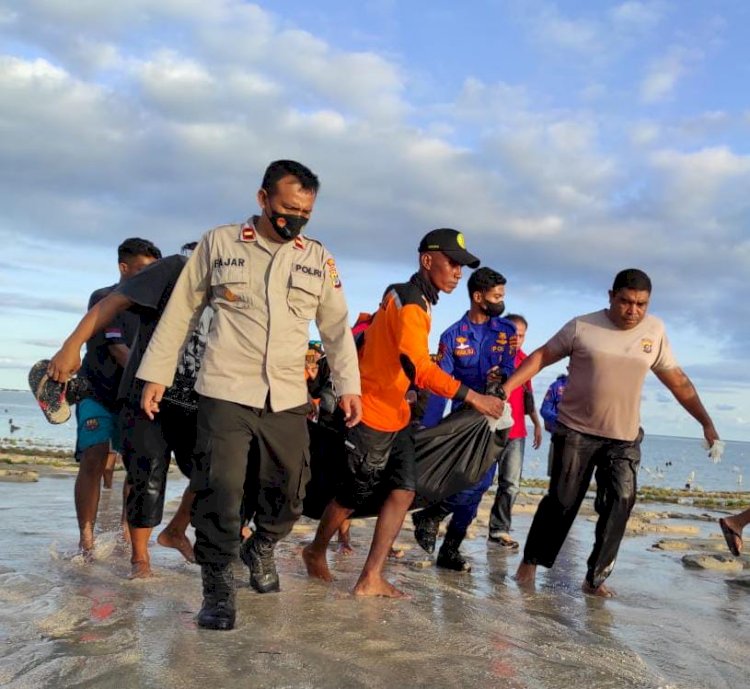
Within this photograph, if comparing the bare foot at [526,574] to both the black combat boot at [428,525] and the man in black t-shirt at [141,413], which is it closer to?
the black combat boot at [428,525]

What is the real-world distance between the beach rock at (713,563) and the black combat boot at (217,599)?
181 inches

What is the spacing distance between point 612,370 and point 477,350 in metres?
1.20

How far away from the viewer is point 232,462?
3.97 m

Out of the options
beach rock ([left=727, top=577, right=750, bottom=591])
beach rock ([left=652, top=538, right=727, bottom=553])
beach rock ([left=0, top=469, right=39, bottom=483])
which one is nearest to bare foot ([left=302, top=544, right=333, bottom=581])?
beach rock ([left=727, top=577, right=750, bottom=591])

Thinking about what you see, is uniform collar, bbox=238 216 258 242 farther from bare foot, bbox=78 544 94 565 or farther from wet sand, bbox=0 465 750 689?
bare foot, bbox=78 544 94 565

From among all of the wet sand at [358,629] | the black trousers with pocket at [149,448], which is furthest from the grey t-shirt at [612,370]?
the black trousers with pocket at [149,448]

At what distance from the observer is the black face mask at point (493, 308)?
6.69 metres

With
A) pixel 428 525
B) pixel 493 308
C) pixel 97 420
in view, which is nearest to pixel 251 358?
pixel 97 420

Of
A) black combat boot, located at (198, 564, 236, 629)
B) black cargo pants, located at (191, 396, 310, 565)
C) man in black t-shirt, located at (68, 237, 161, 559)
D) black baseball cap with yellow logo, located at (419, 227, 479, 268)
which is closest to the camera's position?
black combat boot, located at (198, 564, 236, 629)

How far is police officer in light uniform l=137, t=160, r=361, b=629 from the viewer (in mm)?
3947

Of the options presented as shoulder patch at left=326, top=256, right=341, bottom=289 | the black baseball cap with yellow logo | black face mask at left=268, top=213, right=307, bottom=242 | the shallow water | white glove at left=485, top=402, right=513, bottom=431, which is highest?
the black baseball cap with yellow logo

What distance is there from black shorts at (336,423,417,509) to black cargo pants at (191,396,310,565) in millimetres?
755

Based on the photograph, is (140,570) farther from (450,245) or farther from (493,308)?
(493,308)

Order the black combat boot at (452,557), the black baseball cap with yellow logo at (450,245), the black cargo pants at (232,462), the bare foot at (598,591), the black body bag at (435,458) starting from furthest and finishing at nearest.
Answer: the black combat boot at (452,557), the bare foot at (598,591), the black body bag at (435,458), the black baseball cap with yellow logo at (450,245), the black cargo pants at (232,462)
